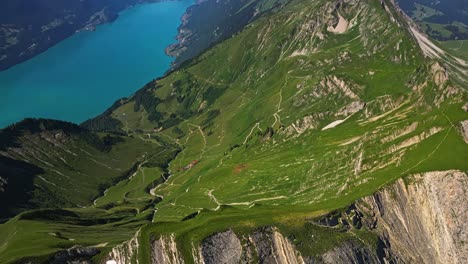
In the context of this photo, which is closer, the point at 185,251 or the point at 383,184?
the point at 185,251

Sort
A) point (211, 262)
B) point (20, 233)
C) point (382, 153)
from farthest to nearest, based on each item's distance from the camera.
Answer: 1. point (20, 233)
2. point (382, 153)
3. point (211, 262)

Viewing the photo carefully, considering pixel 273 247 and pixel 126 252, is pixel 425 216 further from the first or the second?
pixel 126 252

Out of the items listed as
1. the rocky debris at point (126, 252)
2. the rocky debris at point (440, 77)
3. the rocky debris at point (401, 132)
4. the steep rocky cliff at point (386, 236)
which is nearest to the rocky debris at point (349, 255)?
the steep rocky cliff at point (386, 236)

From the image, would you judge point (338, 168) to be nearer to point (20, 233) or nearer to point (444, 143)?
point (444, 143)

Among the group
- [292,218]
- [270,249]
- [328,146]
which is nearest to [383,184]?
[292,218]

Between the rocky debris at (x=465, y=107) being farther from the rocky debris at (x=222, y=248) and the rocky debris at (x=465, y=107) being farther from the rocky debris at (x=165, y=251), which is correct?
the rocky debris at (x=165, y=251)

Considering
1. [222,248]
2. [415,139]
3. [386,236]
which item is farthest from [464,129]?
[222,248]
